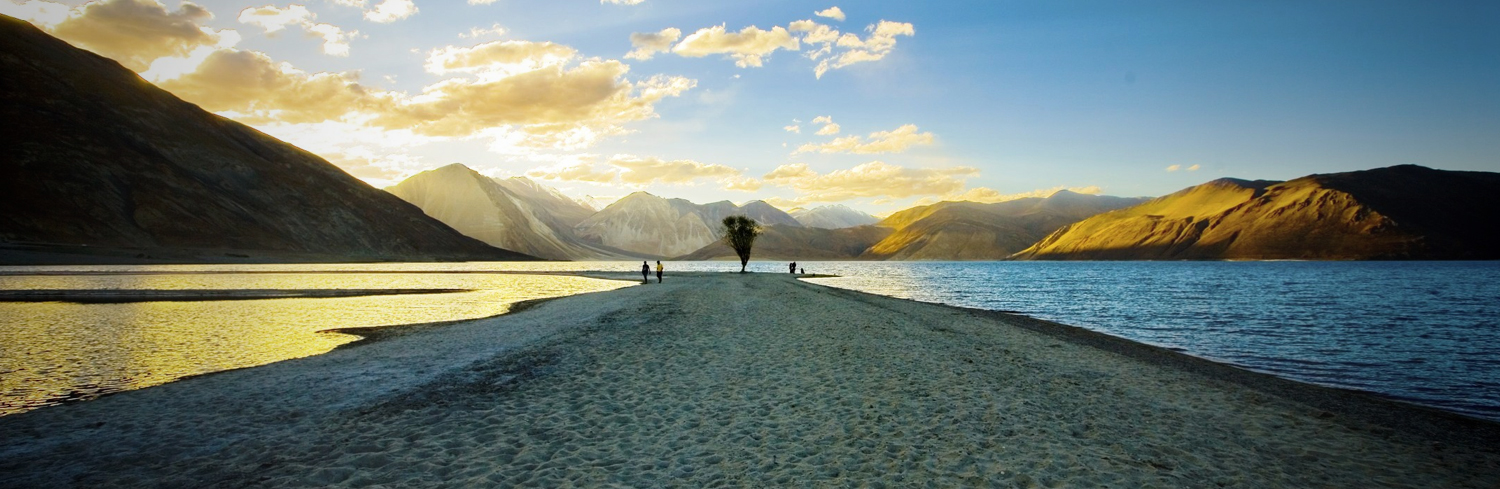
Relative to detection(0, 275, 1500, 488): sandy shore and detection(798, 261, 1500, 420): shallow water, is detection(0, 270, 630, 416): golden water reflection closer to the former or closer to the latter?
detection(0, 275, 1500, 488): sandy shore

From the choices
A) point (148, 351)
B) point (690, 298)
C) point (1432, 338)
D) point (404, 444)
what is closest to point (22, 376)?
point (148, 351)

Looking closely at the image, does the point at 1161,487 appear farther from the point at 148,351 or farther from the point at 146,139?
the point at 146,139

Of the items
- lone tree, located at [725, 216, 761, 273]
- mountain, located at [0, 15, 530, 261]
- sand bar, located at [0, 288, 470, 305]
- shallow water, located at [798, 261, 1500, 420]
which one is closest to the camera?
shallow water, located at [798, 261, 1500, 420]

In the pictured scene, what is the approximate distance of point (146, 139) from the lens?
186875 millimetres

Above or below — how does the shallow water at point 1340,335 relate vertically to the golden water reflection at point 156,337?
below

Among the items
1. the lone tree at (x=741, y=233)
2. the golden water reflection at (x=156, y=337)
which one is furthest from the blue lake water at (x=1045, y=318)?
the lone tree at (x=741, y=233)

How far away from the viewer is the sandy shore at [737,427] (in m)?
8.39

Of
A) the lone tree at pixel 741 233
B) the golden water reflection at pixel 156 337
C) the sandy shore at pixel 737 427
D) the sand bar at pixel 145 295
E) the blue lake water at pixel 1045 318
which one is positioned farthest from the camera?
the lone tree at pixel 741 233

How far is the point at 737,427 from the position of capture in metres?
10.6

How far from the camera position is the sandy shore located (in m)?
8.39

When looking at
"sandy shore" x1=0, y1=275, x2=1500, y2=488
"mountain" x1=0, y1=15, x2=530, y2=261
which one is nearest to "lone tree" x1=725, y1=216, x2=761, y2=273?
"sandy shore" x1=0, y1=275, x2=1500, y2=488

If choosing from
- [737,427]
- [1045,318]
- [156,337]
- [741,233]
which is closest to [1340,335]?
[1045,318]

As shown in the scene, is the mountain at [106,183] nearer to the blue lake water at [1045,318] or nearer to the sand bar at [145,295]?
the sand bar at [145,295]

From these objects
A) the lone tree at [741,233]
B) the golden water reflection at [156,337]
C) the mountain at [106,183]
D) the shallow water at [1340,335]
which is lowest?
the shallow water at [1340,335]
